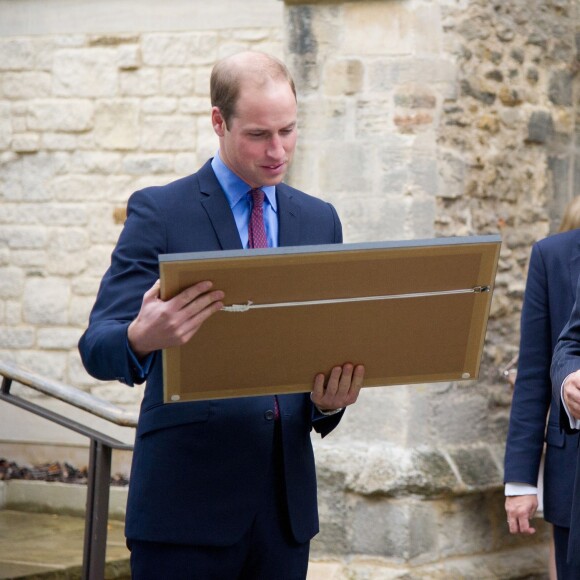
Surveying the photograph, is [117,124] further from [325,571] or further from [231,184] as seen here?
[231,184]

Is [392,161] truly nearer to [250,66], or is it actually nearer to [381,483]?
[381,483]

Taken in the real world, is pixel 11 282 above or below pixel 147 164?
below

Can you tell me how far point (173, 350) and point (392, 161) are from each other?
138 inches

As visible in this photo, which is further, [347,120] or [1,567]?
[347,120]

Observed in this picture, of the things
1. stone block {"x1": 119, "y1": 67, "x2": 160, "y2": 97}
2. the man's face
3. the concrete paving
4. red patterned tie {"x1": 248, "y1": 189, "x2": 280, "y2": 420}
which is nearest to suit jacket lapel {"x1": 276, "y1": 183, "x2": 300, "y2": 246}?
red patterned tie {"x1": 248, "y1": 189, "x2": 280, "y2": 420}

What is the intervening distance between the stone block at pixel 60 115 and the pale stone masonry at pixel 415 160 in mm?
369

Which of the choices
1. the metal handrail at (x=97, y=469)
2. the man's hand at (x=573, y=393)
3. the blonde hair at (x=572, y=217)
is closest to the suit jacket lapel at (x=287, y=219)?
the man's hand at (x=573, y=393)

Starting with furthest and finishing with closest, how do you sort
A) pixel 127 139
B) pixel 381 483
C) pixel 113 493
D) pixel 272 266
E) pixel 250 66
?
pixel 127 139 < pixel 113 493 < pixel 381 483 < pixel 250 66 < pixel 272 266

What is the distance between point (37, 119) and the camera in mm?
7645

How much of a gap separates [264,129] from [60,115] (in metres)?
5.23

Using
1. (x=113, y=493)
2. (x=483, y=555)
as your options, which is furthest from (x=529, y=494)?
(x=113, y=493)

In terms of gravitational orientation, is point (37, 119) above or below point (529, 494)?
above

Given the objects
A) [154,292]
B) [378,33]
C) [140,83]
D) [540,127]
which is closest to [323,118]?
[378,33]

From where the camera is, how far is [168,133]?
294 inches
